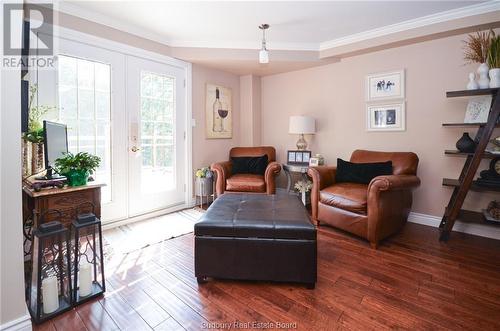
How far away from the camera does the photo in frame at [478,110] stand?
267 cm

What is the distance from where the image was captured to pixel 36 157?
2.05m

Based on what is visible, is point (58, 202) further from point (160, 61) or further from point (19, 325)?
point (160, 61)

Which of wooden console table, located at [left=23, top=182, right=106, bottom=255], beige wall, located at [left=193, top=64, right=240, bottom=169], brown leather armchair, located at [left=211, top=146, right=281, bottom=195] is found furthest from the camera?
beige wall, located at [left=193, top=64, right=240, bottom=169]

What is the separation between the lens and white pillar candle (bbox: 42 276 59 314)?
1569 mm

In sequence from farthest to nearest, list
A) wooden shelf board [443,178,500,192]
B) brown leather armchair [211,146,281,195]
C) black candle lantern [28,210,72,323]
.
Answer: brown leather armchair [211,146,281,195] < wooden shelf board [443,178,500,192] < black candle lantern [28,210,72,323]

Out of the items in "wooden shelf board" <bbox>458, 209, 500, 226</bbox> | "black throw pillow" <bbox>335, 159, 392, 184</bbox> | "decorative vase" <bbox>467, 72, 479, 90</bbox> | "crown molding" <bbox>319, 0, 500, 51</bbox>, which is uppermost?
"crown molding" <bbox>319, 0, 500, 51</bbox>

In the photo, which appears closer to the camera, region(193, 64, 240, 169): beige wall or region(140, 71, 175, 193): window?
region(140, 71, 175, 193): window

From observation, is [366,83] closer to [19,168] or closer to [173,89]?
Result: [173,89]

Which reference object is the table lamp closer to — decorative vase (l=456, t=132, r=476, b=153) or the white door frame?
the white door frame

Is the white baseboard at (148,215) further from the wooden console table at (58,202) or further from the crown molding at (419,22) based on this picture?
the crown molding at (419,22)

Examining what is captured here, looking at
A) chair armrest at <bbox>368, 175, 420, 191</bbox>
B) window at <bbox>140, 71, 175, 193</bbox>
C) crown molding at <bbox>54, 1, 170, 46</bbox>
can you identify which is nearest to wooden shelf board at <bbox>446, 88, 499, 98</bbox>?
chair armrest at <bbox>368, 175, 420, 191</bbox>

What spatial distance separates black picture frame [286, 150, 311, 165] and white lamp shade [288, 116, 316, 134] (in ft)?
1.14

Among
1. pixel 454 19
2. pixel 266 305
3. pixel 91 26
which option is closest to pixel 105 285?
pixel 266 305

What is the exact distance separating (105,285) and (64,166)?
0.90m
